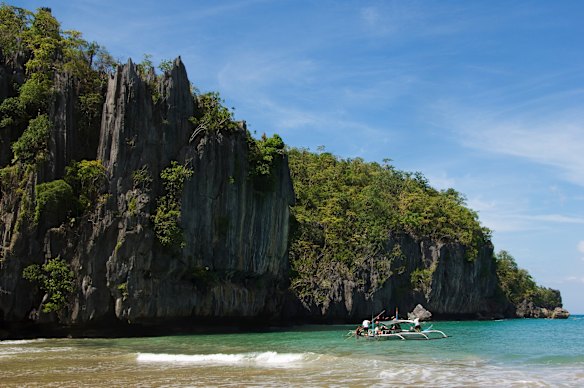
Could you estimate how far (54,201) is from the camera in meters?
29.8

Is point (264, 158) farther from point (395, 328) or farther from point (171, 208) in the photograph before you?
point (395, 328)

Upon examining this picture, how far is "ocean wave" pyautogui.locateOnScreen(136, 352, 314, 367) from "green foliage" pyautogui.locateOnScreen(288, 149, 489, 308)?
88.9 feet

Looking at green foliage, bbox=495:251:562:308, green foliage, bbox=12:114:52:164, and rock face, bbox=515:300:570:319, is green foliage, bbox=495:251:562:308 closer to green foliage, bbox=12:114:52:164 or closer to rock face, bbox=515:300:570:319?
rock face, bbox=515:300:570:319

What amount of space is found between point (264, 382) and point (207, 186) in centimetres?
2039

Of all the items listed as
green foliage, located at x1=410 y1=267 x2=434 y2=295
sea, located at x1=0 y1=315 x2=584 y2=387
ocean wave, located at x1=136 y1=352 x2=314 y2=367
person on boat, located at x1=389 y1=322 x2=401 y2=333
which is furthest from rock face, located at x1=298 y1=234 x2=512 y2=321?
ocean wave, located at x1=136 y1=352 x2=314 y2=367

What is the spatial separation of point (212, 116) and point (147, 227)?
8.76 meters

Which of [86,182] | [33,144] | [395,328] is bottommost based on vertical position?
[395,328]

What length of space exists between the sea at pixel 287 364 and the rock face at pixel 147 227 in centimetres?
332

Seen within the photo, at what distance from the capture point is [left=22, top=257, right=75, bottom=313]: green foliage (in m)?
29.0

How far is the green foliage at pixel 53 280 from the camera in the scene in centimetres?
2902

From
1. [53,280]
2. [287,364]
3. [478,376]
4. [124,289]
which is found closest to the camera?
[478,376]

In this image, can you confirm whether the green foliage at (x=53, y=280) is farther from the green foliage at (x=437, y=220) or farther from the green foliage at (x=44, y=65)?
the green foliage at (x=437, y=220)

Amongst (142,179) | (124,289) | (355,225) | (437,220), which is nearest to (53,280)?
(124,289)

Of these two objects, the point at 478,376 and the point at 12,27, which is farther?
the point at 12,27
